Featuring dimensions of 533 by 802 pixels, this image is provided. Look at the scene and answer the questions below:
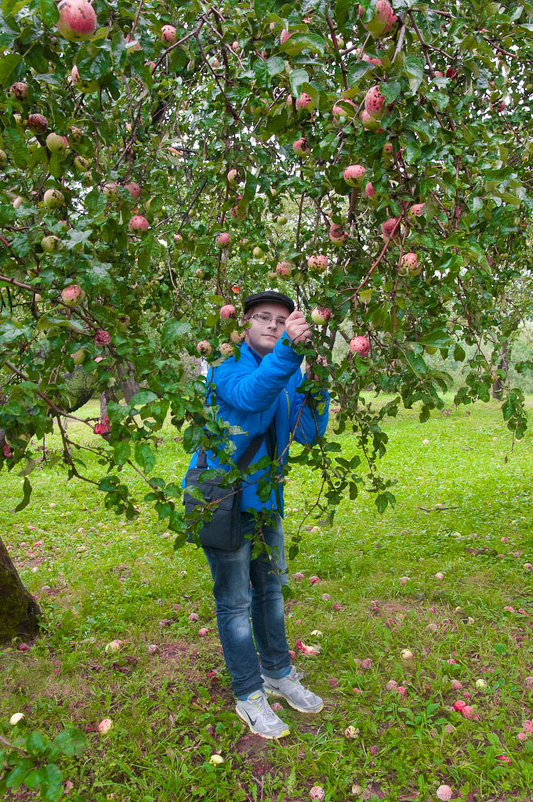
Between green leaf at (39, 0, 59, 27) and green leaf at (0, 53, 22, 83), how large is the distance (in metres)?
0.13

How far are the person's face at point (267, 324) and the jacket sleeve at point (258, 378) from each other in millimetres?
194

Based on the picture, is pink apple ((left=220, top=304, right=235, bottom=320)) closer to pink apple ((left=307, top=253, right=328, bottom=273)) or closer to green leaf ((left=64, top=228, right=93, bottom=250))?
pink apple ((left=307, top=253, right=328, bottom=273))

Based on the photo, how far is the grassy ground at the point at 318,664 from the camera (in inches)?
82.4

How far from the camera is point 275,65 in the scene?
47.1 inches

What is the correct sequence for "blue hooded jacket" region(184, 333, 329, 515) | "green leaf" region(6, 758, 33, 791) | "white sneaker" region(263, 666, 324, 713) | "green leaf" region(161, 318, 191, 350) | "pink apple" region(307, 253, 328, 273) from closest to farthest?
"green leaf" region(6, 758, 33, 791), "green leaf" region(161, 318, 191, 350), "pink apple" region(307, 253, 328, 273), "blue hooded jacket" region(184, 333, 329, 515), "white sneaker" region(263, 666, 324, 713)

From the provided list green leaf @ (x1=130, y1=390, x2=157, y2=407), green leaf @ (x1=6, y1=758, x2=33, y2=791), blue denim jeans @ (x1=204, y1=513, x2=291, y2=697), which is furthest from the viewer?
blue denim jeans @ (x1=204, y1=513, x2=291, y2=697)

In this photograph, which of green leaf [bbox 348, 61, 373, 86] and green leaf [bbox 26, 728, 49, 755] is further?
green leaf [bbox 348, 61, 373, 86]

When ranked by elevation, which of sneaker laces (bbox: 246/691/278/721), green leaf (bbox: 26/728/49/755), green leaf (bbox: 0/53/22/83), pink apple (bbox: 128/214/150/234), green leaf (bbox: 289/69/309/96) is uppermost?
green leaf (bbox: 0/53/22/83)

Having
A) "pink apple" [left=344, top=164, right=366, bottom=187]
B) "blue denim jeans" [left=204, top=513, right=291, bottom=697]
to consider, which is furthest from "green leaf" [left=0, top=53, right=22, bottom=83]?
"blue denim jeans" [left=204, top=513, right=291, bottom=697]

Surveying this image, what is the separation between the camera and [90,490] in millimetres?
6621

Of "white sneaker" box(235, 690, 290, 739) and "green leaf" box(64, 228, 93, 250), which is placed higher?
"green leaf" box(64, 228, 93, 250)

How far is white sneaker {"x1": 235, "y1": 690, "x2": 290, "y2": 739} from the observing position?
2.26m

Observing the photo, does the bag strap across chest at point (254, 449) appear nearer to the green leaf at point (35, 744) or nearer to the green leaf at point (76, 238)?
the green leaf at point (76, 238)

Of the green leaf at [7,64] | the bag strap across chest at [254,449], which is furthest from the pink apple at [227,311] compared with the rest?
the green leaf at [7,64]
